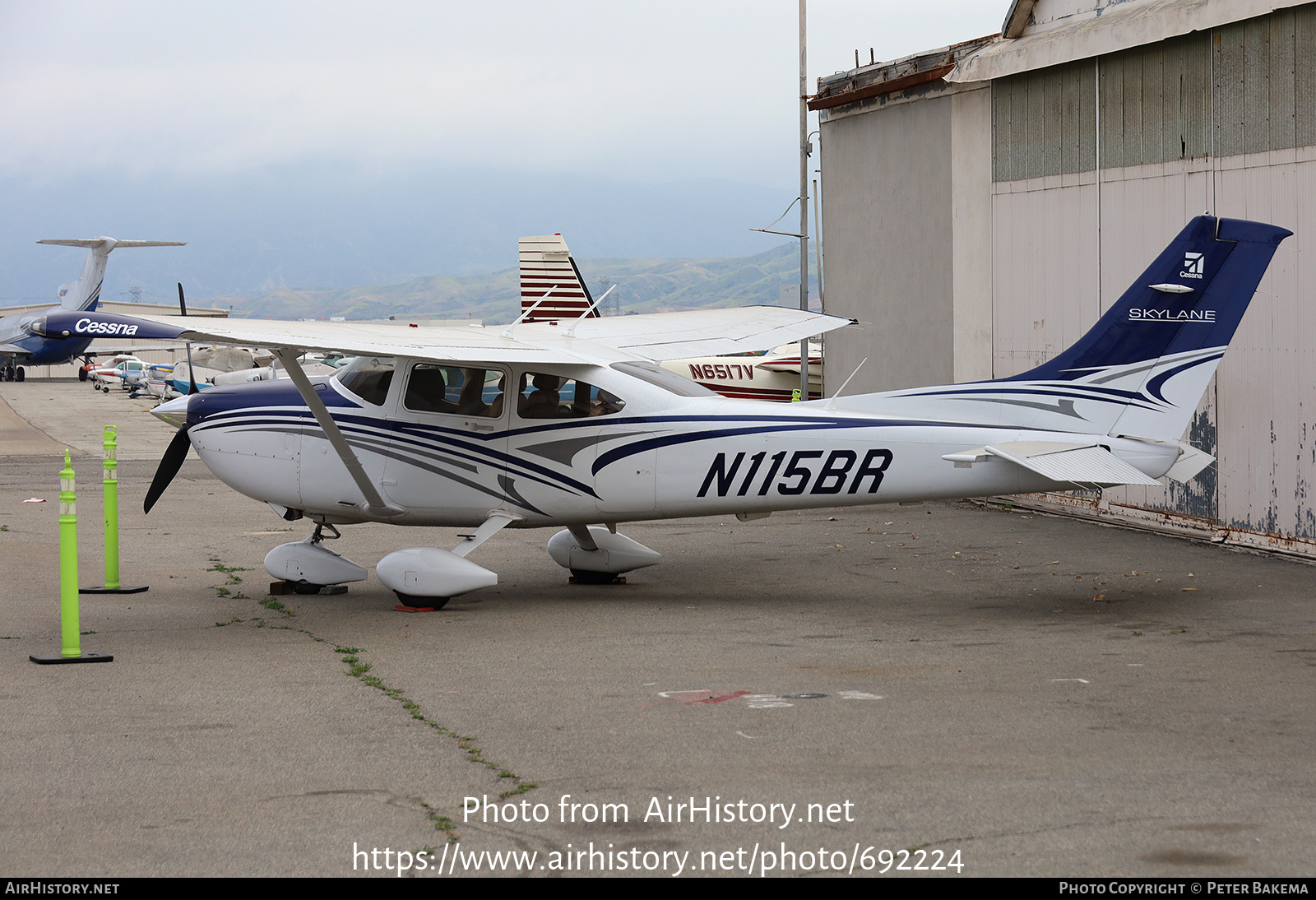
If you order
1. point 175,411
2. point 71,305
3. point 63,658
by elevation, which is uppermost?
point 71,305

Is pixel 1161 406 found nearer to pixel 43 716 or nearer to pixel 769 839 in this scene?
pixel 769 839

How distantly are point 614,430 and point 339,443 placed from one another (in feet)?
6.73

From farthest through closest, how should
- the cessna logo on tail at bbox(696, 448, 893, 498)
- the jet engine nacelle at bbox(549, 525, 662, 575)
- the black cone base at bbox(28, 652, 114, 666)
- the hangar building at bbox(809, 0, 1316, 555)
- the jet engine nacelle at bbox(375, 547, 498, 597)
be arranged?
the hangar building at bbox(809, 0, 1316, 555) → the jet engine nacelle at bbox(549, 525, 662, 575) → the jet engine nacelle at bbox(375, 547, 498, 597) → the cessna logo on tail at bbox(696, 448, 893, 498) → the black cone base at bbox(28, 652, 114, 666)

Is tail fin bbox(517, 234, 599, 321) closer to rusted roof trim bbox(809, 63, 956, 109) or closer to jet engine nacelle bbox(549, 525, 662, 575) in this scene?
rusted roof trim bbox(809, 63, 956, 109)

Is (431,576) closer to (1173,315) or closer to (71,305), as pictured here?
(1173,315)

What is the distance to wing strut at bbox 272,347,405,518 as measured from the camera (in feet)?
29.5

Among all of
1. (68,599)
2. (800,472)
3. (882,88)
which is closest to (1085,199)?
(882,88)

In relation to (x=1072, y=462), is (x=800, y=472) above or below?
below

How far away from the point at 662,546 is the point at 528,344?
12.1ft

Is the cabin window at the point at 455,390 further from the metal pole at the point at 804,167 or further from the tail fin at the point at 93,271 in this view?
the tail fin at the point at 93,271

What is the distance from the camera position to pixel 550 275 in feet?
90.1

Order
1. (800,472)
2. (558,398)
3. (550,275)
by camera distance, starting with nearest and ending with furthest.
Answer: (800,472) → (558,398) → (550,275)

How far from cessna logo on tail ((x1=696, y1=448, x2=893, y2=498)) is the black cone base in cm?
412

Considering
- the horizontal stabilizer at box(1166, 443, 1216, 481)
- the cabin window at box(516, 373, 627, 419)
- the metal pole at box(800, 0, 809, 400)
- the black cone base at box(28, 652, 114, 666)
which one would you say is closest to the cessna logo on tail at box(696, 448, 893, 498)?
the cabin window at box(516, 373, 627, 419)
